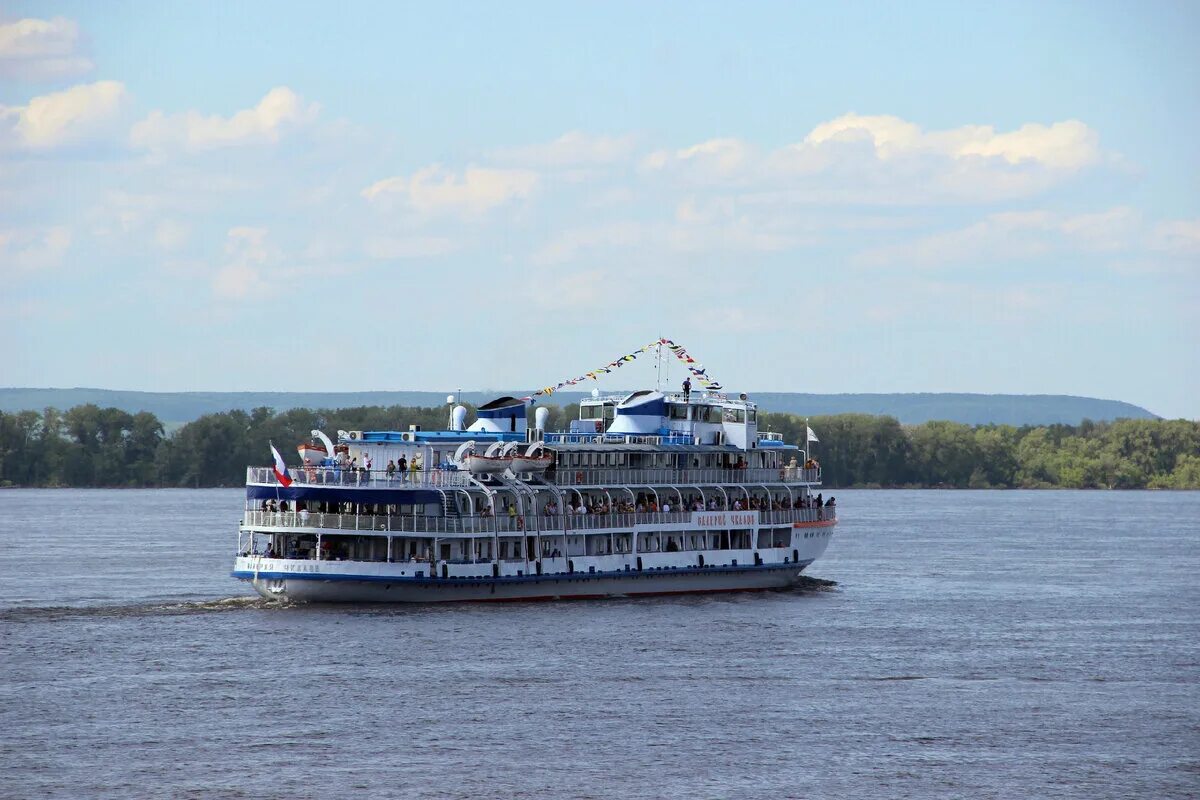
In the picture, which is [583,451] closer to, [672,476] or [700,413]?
[672,476]

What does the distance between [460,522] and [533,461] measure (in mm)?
5602

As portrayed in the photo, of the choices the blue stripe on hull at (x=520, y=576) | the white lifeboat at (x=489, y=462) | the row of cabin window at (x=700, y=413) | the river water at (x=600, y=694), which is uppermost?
the row of cabin window at (x=700, y=413)

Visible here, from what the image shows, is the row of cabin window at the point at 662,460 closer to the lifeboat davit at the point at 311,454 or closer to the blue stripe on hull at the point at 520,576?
the blue stripe on hull at the point at 520,576

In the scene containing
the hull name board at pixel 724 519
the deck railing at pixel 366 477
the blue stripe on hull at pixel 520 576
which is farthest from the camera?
the hull name board at pixel 724 519

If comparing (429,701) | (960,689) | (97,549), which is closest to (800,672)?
(960,689)

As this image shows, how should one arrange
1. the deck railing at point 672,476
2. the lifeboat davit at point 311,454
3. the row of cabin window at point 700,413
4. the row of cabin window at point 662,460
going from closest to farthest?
the lifeboat davit at point 311,454 < the deck railing at point 672,476 < the row of cabin window at point 662,460 < the row of cabin window at point 700,413

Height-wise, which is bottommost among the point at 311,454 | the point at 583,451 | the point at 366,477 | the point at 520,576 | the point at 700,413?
the point at 520,576

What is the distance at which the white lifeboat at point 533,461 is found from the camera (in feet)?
259

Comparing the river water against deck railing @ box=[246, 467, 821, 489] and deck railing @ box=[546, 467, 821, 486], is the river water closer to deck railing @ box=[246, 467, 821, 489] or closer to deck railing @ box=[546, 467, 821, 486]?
deck railing @ box=[246, 467, 821, 489]

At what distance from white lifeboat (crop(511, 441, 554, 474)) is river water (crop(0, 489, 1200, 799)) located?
5814 millimetres

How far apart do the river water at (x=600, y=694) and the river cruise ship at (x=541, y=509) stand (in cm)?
156

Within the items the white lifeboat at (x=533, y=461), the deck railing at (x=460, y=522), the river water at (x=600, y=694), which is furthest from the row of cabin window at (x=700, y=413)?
the white lifeboat at (x=533, y=461)

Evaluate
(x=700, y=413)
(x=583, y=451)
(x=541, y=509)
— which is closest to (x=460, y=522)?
(x=541, y=509)

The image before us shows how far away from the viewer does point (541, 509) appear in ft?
262
